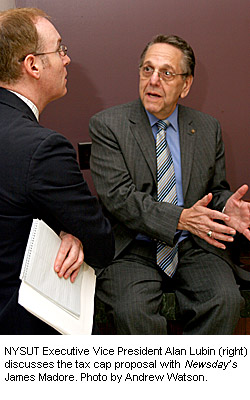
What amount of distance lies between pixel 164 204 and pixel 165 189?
137 mm

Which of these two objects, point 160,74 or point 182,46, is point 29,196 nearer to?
point 160,74

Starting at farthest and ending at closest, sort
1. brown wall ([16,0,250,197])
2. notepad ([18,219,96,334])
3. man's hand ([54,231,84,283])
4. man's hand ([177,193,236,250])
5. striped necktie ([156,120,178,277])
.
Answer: brown wall ([16,0,250,197]) < striped necktie ([156,120,178,277]) < man's hand ([177,193,236,250]) < man's hand ([54,231,84,283]) < notepad ([18,219,96,334])

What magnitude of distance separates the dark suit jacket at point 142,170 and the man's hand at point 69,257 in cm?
62

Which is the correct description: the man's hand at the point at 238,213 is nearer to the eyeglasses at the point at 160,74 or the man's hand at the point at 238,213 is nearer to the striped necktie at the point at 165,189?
the striped necktie at the point at 165,189

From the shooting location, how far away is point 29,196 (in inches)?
50.5

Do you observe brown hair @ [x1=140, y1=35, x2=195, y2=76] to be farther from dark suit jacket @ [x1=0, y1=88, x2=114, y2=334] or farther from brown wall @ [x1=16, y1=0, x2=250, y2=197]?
dark suit jacket @ [x1=0, y1=88, x2=114, y2=334]

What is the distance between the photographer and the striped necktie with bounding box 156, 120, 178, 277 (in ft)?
7.11

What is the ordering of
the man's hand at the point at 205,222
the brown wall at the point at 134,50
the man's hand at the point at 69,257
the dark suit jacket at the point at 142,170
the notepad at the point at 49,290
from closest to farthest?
the notepad at the point at 49,290 < the man's hand at the point at 69,257 < the man's hand at the point at 205,222 < the dark suit jacket at the point at 142,170 < the brown wall at the point at 134,50

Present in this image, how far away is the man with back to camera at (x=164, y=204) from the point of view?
200 centimetres

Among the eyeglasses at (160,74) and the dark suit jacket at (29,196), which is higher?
the eyeglasses at (160,74)

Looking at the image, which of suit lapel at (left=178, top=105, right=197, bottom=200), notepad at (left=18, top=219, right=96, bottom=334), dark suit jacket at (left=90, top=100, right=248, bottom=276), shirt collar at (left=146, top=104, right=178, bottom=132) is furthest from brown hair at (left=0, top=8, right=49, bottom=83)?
suit lapel at (left=178, top=105, right=197, bottom=200)

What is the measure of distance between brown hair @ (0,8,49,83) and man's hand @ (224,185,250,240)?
1020 millimetres

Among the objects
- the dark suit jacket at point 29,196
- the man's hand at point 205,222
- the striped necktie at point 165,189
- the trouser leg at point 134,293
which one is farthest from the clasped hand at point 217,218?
the dark suit jacket at point 29,196

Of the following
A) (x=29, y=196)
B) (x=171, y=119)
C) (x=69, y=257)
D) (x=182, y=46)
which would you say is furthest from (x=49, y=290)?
(x=182, y=46)
